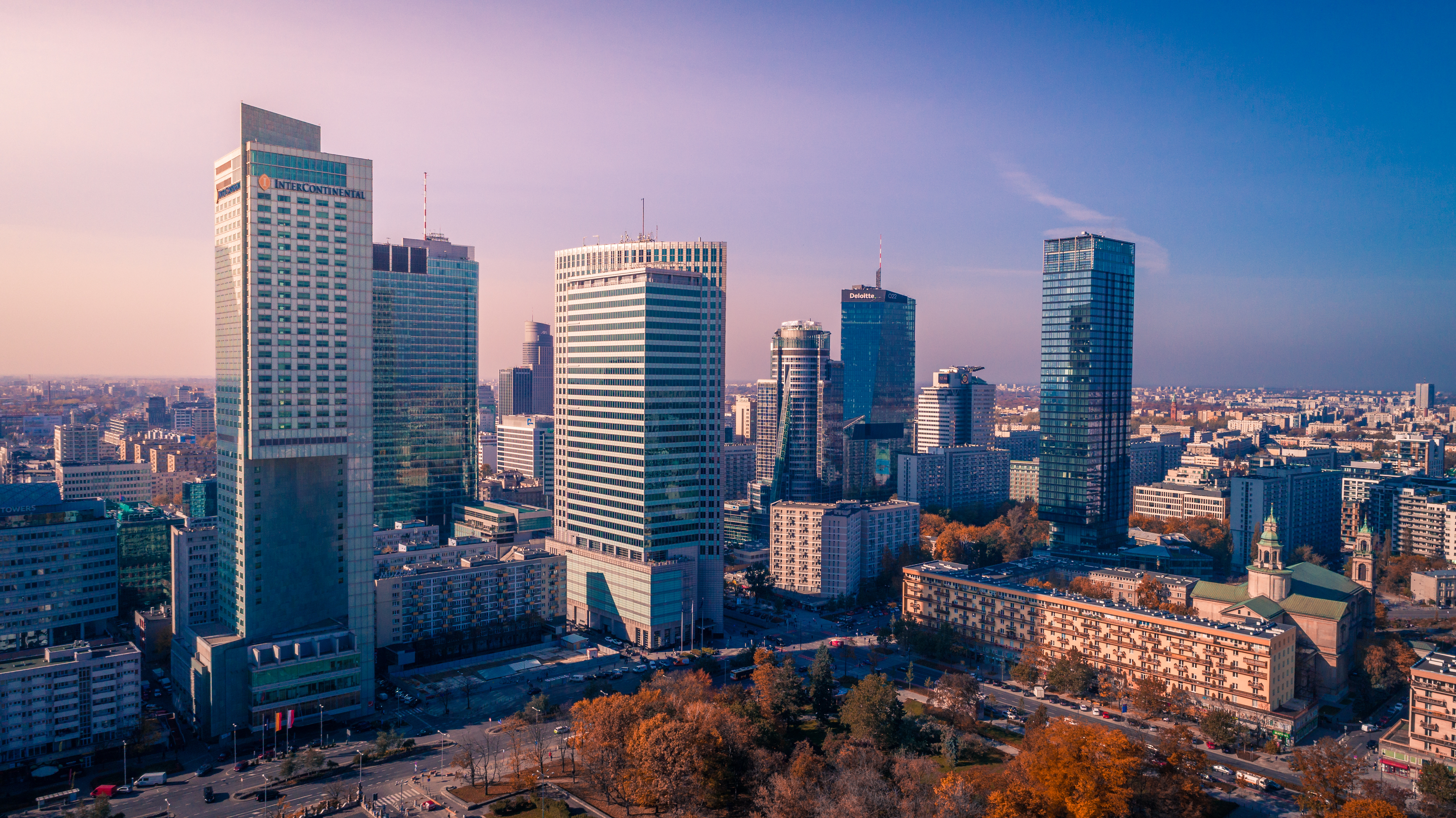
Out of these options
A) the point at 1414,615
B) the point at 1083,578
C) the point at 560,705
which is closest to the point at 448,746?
the point at 560,705

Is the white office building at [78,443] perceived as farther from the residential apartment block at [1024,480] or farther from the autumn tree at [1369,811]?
the autumn tree at [1369,811]

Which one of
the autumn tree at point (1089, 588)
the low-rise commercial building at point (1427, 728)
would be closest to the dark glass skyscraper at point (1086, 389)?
the autumn tree at point (1089, 588)

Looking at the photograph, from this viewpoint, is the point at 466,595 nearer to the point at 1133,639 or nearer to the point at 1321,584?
the point at 1133,639

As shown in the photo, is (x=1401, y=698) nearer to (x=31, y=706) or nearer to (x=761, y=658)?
(x=761, y=658)

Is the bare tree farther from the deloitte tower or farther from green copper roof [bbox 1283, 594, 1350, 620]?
green copper roof [bbox 1283, 594, 1350, 620]

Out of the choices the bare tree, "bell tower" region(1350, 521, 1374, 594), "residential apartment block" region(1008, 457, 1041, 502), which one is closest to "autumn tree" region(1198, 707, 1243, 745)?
"bell tower" region(1350, 521, 1374, 594)

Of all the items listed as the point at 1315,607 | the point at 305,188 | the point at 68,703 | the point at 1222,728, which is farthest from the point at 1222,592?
the point at 68,703
